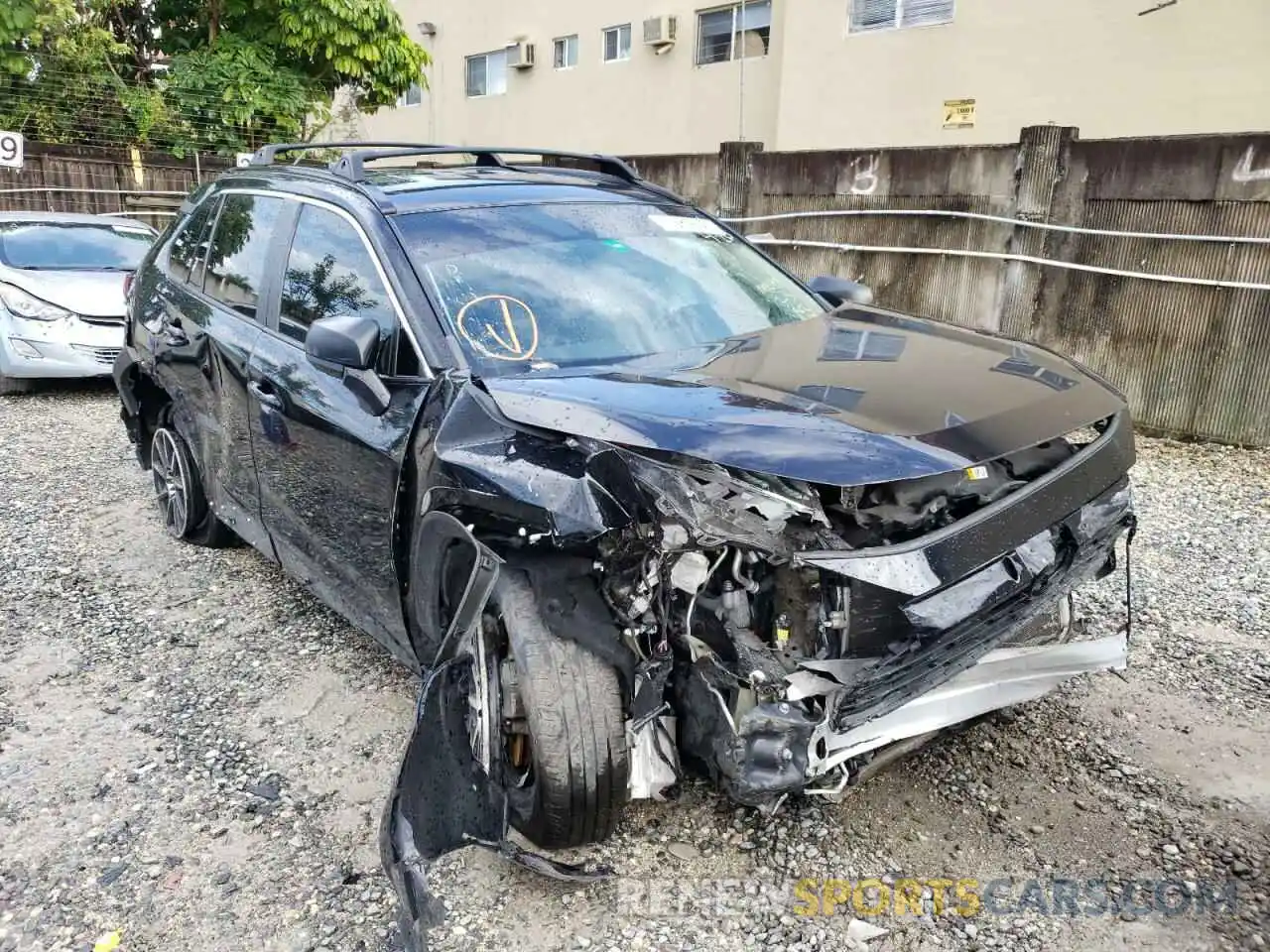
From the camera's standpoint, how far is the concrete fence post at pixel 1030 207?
7.12 m

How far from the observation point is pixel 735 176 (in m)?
9.35

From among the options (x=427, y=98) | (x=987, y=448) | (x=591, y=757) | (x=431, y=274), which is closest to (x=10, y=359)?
(x=431, y=274)

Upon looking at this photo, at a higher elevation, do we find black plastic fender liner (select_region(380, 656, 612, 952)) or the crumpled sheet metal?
the crumpled sheet metal

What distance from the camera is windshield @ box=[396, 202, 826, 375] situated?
→ 3094mm

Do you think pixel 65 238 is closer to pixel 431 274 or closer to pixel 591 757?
pixel 431 274

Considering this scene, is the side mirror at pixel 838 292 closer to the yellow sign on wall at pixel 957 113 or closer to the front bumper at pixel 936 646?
the front bumper at pixel 936 646

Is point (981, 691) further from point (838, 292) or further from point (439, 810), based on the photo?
point (838, 292)

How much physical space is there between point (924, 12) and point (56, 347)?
399 inches

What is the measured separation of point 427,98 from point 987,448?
812 inches

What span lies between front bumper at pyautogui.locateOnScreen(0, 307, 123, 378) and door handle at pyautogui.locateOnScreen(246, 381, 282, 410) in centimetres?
545

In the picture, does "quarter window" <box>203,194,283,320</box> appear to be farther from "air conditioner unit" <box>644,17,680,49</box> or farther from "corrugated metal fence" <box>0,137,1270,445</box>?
"air conditioner unit" <box>644,17,680,49</box>

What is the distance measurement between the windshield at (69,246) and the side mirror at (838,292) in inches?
290

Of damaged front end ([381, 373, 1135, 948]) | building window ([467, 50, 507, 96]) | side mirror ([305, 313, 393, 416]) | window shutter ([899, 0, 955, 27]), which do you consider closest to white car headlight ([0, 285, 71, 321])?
side mirror ([305, 313, 393, 416])

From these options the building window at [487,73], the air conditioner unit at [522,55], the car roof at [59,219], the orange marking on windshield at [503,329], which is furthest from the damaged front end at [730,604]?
the building window at [487,73]
